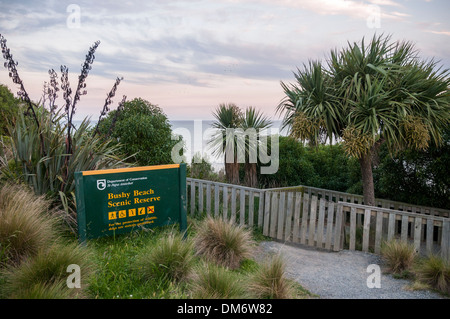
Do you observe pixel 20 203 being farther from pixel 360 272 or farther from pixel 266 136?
pixel 266 136

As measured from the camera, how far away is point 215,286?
460cm

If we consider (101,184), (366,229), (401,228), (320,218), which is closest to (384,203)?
(401,228)

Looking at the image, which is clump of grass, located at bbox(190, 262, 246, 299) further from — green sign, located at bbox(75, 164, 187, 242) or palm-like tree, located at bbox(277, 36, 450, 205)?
palm-like tree, located at bbox(277, 36, 450, 205)

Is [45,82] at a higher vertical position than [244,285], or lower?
higher

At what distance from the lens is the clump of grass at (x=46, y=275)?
416 centimetres

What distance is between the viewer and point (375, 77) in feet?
29.7

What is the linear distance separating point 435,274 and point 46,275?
18.0 feet

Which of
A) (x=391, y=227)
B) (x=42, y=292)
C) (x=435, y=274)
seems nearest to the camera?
(x=42, y=292)

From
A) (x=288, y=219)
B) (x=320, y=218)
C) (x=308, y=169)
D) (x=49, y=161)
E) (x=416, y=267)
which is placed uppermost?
(x=49, y=161)

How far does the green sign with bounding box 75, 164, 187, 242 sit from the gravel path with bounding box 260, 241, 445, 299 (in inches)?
86.0

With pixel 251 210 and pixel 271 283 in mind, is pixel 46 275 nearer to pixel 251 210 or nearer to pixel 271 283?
pixel 271 283

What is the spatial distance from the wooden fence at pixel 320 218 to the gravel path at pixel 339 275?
37 centimetres

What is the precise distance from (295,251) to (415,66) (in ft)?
16.6

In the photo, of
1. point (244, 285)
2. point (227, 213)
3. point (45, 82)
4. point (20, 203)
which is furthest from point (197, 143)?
point (244, 285)
